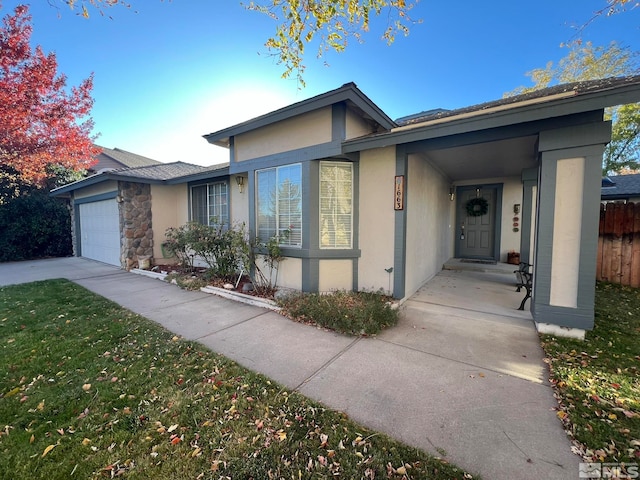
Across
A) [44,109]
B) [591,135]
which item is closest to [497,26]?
[591,135]

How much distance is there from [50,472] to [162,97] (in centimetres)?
995

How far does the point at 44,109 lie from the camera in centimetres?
1152

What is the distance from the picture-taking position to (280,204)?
19.4 feet

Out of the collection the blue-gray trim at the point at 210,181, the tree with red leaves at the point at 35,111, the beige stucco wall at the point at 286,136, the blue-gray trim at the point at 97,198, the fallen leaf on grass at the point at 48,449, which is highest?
Result: the tree with red leaves at the point at 35,111

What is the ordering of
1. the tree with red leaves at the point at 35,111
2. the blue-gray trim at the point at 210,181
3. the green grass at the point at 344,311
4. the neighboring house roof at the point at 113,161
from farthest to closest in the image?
the neighboring house roof at the point at 113,161 < the tree with red leaves at the point at 35,111 < the blue-gray trim at the point at 210,181 < the green grass at the point at 344,311

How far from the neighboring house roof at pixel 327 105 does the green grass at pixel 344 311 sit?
3.47 m

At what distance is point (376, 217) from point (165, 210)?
25.7 feet

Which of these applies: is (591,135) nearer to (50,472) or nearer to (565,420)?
(565,420)

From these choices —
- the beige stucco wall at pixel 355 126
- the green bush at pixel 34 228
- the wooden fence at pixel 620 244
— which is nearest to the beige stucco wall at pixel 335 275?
the beige stucco wall at pixel 355 126

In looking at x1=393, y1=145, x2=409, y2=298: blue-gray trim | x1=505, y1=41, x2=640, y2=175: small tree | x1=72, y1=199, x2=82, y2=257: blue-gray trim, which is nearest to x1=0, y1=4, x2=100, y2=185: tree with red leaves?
x1=72, y1=199, x2=82, y2=257: blue-gray trim

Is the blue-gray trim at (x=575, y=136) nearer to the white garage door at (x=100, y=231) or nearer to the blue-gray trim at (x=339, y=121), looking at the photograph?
the blue-gray trim at (x=339, y=121)

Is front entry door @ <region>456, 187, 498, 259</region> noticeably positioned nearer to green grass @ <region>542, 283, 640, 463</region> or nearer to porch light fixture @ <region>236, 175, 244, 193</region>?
green grass @ <region>542, 283, 640, 463</region>

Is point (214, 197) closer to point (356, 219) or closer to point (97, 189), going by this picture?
point (356, 219)

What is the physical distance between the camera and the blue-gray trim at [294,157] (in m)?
5.08
